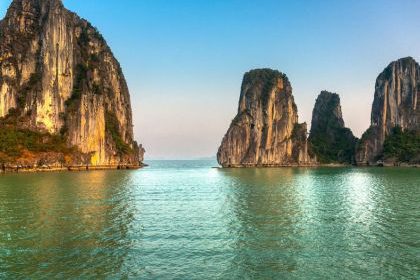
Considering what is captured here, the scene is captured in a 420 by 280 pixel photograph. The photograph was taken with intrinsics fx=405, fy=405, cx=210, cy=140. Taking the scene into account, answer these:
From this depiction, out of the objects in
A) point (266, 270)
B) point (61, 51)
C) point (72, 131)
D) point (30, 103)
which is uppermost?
point (61, 51)

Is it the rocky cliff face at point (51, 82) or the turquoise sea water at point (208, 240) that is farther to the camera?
the rocky cliff face at point (51, 82)

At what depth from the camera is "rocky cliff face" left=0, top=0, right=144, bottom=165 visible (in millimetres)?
146125

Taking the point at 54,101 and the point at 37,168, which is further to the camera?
the point at 54,101

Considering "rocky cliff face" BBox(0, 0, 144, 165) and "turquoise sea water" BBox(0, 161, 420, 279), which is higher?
"rocky cliff face" BBox(0, 0, 144, 165)

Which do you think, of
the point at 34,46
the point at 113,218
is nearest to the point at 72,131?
the point at 34,46

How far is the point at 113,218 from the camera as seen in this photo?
36031 millimetres

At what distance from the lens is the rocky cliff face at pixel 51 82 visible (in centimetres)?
14612

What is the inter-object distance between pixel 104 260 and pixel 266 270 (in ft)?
29.0

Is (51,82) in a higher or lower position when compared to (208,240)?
higher

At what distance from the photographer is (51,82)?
6014 inches

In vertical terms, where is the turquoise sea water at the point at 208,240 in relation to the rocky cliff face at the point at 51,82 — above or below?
below

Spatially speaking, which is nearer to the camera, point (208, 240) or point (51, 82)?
point (208, 240)

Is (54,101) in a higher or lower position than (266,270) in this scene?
higher

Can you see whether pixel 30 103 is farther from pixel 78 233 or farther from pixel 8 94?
pixel 78 233
